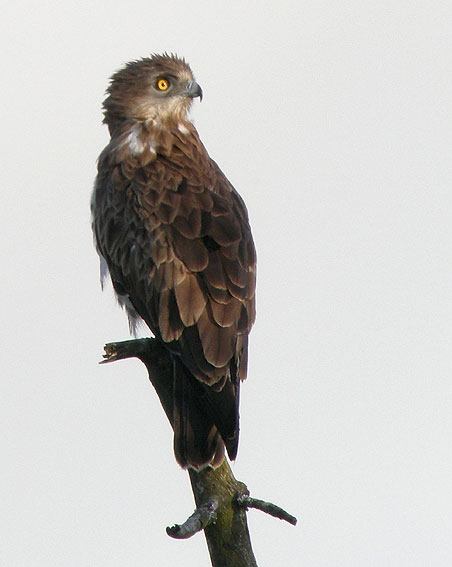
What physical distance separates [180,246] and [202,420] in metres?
1.45

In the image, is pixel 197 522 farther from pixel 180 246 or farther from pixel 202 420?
pixel 180 246

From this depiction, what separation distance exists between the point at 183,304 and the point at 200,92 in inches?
122

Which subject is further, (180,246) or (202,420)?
(180,246)

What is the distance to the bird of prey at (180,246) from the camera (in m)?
9.51

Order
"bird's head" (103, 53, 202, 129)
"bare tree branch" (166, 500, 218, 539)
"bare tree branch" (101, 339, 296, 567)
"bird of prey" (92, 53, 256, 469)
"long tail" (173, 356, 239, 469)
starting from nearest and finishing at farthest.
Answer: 1. "bare tree branch" (166, 500, 218, 539)
2. "bare tree branch" (101, 339, 296, 567)
3. "long tail" (173, 356, 239, 469)
4. "bird of prey" (92, 53, 256, 469)
5. "bird's head" (103, 53, 202, 129)

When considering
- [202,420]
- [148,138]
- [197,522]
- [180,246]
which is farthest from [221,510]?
[148,138]

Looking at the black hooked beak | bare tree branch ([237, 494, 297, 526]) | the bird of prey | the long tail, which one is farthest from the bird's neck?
bare tree branch ([237, 494, 297, 526])

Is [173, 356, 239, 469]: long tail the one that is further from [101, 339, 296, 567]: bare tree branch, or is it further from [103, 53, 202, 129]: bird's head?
[103, 53, 202, 129]: bird's head

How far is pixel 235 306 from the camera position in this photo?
9.80 m

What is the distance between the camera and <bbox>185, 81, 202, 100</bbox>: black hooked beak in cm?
1220

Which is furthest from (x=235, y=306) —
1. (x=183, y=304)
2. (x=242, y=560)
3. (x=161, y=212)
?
(x=242, y=560)

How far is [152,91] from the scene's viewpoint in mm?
12148

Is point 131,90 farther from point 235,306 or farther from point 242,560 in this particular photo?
point 242,560

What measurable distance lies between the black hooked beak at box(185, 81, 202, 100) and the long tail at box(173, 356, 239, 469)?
337 centimetres
